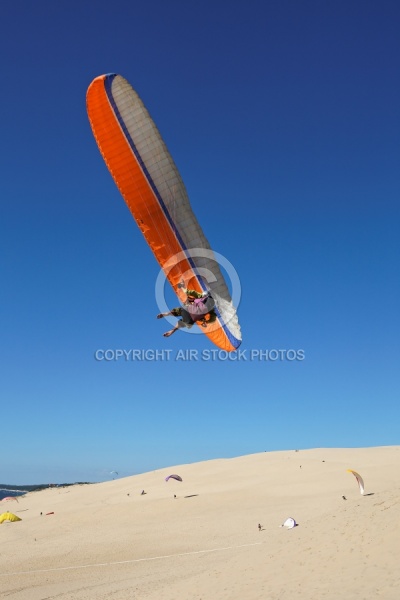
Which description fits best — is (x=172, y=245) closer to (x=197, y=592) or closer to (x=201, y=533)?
(x=197, y=592)

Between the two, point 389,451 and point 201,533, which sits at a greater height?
point 389,451

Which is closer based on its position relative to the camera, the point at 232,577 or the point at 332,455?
the point at 232,577

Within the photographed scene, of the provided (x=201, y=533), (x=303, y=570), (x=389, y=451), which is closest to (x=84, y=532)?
(x=201, y=533)

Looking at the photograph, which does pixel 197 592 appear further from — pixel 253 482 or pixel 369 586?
pixel 253 482

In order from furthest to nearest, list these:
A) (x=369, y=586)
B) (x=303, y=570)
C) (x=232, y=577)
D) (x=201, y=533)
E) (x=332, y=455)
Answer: (x=332, y=455), (x=201, y=533), (x=232, y=577), (x=303, y=570), (x=369, y=586)

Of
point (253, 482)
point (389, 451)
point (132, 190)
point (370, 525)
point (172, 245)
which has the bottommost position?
point (370, 525)

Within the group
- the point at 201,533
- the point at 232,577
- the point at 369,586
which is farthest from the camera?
the point at 201,533
